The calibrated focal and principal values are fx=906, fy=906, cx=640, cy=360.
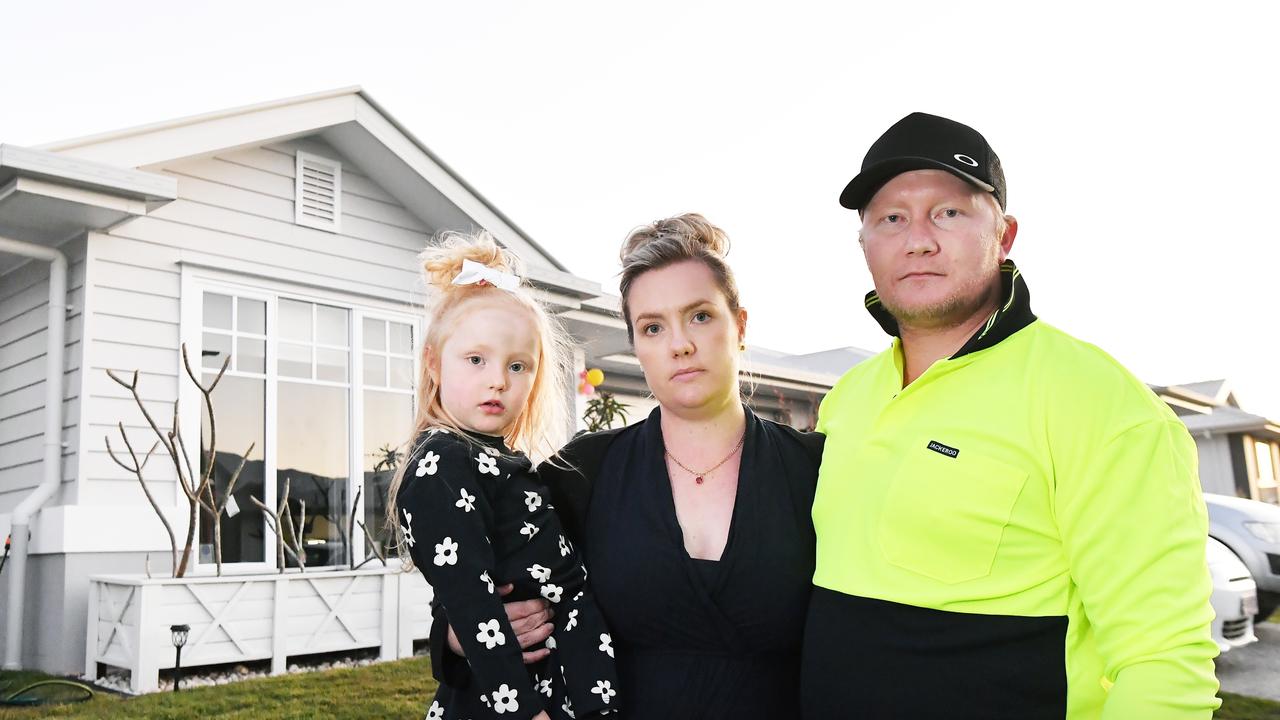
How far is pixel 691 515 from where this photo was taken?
2.28 m

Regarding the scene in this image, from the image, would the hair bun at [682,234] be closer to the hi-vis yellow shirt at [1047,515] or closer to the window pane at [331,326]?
the hi-vis yellow shirt at [1047,515]

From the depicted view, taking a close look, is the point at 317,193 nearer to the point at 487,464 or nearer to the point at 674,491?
the point at 487,464

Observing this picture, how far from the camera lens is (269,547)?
6.80 metres

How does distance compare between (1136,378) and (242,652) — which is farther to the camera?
(242,652)

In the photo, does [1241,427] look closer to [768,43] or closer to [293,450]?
[768,43]

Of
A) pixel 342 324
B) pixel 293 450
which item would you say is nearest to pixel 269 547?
pixel 293 450

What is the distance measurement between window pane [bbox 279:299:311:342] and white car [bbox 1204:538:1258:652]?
22.0 feet

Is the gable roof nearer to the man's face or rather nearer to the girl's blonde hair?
the girl's blonde hair

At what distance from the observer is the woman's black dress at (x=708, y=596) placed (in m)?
2.09

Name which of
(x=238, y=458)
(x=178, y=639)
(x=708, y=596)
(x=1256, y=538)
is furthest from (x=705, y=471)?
(x=1256, y=538)

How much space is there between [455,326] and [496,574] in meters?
0.66

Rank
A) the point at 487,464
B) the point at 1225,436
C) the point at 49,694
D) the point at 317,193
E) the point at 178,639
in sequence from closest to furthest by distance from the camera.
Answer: the point at 487,464
the point at 49,694
the point at 178,639
the point at 317,193
the point at 1225,436

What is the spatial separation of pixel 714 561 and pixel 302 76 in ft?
33.7

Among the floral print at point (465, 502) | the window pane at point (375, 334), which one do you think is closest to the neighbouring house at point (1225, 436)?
the window pane at point (375, 334)
